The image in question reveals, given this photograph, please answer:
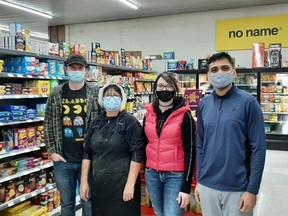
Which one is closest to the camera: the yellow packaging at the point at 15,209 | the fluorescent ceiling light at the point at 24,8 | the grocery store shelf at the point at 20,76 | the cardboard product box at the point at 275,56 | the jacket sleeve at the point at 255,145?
the jacket sleeve at the point at 255,145

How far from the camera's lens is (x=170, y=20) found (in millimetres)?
11047

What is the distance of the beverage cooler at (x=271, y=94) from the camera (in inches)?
332

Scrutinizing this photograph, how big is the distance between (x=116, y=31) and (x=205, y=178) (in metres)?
10.5

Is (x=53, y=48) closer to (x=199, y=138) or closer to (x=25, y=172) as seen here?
(x=25, y=172)

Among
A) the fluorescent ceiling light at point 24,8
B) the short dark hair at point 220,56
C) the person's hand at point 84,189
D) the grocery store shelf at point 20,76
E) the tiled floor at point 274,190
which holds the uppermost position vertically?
the fluorescent ceiling light at point 24,8

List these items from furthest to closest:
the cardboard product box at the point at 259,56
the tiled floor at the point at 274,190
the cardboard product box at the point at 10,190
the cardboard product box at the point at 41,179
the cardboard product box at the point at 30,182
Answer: the cardboard product box at the point at 259,56 → the tiled floor at the point at 274,190 → the cardboard product box at the point at 41,179 → the cardboard product box at the point at 30,182 → the cardboard product box at the point at 10,190

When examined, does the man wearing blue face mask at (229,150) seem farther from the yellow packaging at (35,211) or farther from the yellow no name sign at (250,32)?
the yellow no name sign at (250,32)

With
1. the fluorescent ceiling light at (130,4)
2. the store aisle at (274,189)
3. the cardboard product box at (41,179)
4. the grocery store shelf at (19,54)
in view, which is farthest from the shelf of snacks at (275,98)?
the cardboard product box at (41,179)

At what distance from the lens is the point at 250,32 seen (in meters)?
9.96

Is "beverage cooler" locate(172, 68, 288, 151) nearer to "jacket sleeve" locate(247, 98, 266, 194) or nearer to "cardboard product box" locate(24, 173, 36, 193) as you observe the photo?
"cardboard product box" locate(24, 173, 36, 193)

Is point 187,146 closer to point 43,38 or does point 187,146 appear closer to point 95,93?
point 95,93

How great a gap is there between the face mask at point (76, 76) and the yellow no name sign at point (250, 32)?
8.32 m

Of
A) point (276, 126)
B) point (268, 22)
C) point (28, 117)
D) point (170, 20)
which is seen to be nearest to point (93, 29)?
point (170, 20)

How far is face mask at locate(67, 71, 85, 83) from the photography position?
9.23 ft
